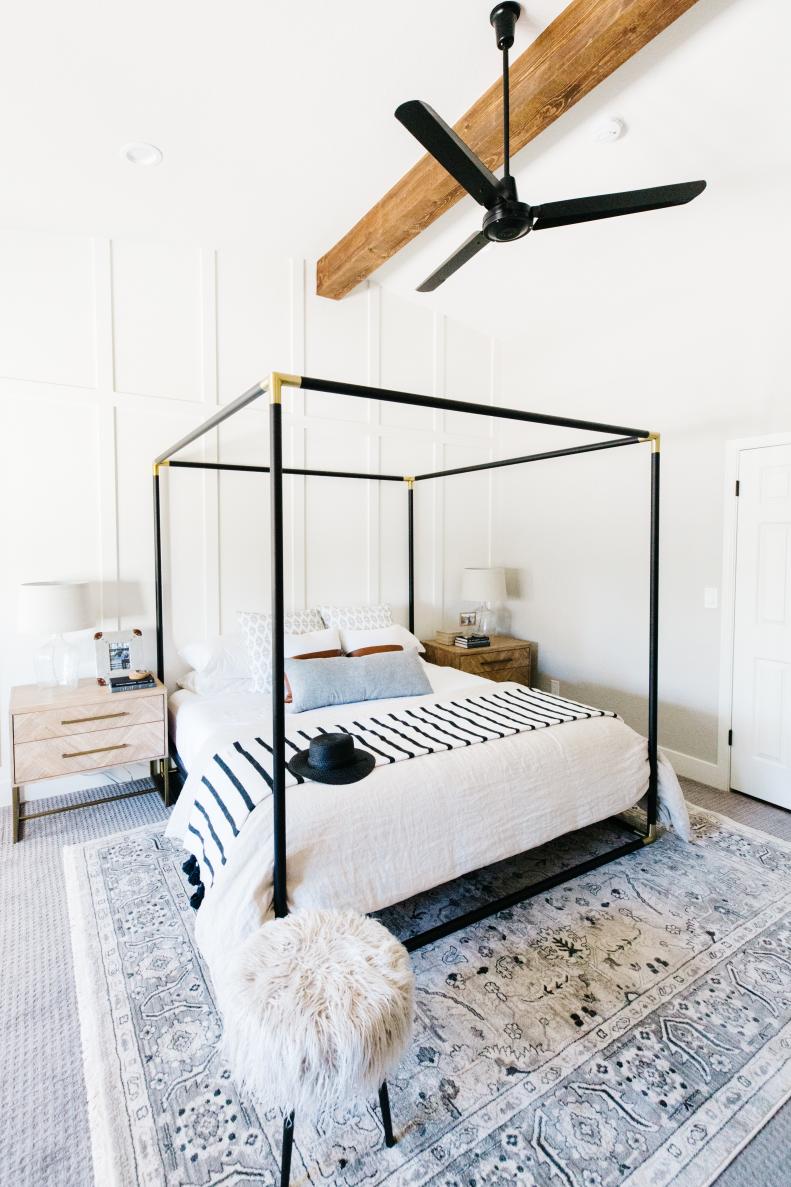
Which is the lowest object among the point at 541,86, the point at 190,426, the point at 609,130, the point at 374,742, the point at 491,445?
the point at 374,742

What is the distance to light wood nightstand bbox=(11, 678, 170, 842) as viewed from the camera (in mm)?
2600

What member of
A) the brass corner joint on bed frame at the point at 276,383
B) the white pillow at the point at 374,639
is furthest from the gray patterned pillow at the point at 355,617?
the brass corner joint on bed frame at the point at 276,383

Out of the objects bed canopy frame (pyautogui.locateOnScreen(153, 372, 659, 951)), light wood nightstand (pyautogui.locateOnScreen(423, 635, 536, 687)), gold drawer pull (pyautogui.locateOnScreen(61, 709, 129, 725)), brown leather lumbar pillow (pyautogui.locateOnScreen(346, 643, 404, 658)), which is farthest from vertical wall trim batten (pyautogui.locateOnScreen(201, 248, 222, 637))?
light wood nightstand (pyautogui.locateOnScreen(423, 635, 536, 687))

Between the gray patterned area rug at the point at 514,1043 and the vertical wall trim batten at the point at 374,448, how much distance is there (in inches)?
87.2

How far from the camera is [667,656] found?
3.46m

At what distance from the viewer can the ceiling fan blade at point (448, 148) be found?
Answer: 1.53 m

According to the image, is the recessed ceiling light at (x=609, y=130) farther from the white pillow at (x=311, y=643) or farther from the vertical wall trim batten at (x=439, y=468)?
the white pillow at (x=311, y=643)

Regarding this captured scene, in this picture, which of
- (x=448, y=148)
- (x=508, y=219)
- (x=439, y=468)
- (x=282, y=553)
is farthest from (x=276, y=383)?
(x=439, y=468)

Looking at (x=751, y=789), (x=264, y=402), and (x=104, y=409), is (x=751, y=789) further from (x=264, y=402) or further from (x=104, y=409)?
(x=104, y=409)

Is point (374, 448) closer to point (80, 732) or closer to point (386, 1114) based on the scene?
point (80, 732)

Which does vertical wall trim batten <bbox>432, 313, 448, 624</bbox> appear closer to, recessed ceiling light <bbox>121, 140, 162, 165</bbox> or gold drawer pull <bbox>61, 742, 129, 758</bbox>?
recessed ceiling light <bbox>121, 140, 162, 165</bbox>

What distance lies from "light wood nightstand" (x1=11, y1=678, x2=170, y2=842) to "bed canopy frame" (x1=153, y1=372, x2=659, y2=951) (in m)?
0.46

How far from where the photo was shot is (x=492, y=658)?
4008 millimetres

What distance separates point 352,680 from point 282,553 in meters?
1.40
